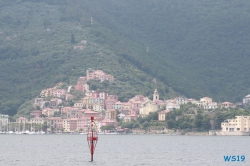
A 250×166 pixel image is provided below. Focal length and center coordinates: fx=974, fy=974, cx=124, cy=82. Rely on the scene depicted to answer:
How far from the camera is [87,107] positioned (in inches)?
6924

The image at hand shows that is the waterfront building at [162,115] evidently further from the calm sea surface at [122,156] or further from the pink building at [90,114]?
the calm sea surface at [122,156]

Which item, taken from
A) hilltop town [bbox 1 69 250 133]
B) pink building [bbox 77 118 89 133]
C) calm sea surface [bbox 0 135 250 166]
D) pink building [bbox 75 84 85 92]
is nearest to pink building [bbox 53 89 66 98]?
hilltop town [bbox 1 69 250 133]

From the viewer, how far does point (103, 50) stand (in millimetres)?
197500

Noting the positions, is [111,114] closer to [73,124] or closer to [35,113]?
[73,124]

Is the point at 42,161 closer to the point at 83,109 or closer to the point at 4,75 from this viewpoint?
the point at 83,109

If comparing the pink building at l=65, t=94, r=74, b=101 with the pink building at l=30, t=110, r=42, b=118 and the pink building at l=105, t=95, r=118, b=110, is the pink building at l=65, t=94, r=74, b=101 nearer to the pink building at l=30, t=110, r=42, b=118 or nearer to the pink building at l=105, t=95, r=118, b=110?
the pink building at l=105, t=95, r=118, b=110

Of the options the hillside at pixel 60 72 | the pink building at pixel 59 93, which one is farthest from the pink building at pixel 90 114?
the hillside at pixel 60 72

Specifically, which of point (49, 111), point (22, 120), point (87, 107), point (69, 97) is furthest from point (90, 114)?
point (22, 120)

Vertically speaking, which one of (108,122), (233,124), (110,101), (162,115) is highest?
(110,101)

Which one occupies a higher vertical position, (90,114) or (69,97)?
(69,97)

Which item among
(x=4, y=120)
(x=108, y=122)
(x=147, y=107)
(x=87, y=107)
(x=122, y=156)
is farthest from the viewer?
(x=87, y=107)

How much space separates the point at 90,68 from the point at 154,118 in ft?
102

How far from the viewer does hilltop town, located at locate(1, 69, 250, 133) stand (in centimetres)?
16688

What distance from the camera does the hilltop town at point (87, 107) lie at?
547ft
